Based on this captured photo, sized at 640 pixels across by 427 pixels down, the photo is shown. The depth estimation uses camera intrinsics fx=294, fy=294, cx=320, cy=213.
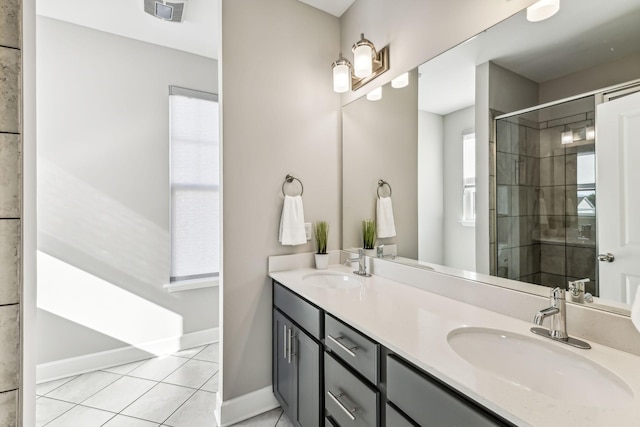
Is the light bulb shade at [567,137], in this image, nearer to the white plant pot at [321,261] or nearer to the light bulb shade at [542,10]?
the light bulb shade at [542,10]

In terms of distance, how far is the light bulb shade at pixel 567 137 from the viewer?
0.98 meters

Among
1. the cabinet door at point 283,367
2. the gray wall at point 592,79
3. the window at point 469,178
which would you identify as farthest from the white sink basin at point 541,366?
the cabinet door at point 283,367

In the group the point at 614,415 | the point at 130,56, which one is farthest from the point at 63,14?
the point at 614,415

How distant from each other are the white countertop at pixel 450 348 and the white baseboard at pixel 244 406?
2.55 feet

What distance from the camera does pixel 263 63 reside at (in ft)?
6.08

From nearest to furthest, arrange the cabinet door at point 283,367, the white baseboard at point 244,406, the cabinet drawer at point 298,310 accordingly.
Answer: the cabinet drawer at point 298,310 < the cabinet door at point 283,367 < the white baseboard at point 244,406

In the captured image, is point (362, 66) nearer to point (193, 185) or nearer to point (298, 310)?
point (298, 310)

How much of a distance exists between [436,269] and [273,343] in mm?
1104

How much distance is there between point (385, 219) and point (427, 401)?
1.16 m

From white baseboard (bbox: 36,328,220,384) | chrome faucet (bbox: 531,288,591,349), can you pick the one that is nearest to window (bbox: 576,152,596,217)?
chrome faucet (bbox: 531,288,591,349)

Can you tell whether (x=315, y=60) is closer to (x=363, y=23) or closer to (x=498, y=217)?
(x=363, y=23)

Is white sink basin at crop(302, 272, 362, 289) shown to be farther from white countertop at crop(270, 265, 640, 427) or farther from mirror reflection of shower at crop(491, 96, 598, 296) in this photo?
mirror reflection of shower at crop(491, 96, 598, 296)

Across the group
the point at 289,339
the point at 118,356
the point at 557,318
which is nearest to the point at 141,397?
the point at 118,356

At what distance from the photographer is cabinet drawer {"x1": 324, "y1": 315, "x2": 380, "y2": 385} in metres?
0.99
